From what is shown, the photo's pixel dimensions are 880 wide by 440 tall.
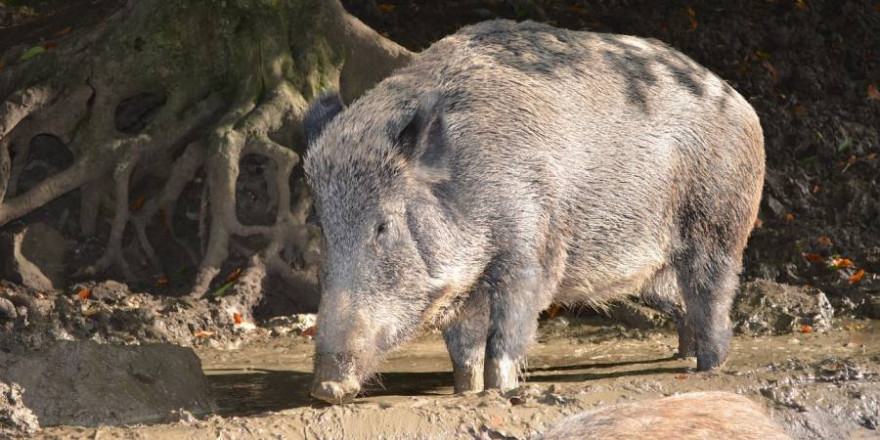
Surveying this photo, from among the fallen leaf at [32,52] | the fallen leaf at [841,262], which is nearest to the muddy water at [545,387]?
the fallen leaf at [841,262]

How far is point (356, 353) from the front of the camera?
536cm

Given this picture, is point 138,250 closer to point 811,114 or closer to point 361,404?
point 361,404

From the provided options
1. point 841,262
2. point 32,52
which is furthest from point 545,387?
point 32,52

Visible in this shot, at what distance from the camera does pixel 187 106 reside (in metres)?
9.22

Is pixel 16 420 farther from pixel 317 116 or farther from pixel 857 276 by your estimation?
pixel 857 276

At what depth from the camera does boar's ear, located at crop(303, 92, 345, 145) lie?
241 inches

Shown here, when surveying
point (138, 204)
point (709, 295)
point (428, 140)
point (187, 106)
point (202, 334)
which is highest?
point (187, 106)

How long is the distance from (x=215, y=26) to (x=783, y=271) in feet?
14.2

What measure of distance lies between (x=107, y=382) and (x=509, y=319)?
191 centimetres

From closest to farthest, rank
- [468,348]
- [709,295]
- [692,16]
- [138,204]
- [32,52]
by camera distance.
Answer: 1. [468,348]
2. [709,295]
3. [138,204]
4. [32,52]
5. [692,16]

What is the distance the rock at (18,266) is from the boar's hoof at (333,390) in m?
4.24

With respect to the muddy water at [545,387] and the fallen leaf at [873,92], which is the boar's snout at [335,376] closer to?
the muddy water at [545,387]

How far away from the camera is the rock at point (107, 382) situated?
5828 mm

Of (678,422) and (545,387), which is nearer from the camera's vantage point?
(678,422)
